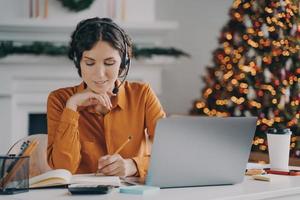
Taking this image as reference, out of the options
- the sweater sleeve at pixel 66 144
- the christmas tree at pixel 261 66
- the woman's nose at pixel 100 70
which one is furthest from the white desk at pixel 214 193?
the christmas tree at pixel 261 66

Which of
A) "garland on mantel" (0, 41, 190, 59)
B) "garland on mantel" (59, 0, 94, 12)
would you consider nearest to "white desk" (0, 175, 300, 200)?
"garland on mantel" (0, 41, 190, 59)

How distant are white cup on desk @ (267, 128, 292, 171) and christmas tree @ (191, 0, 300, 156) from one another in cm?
193

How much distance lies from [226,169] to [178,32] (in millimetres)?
3506

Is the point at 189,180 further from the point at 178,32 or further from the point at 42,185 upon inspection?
the point at 178,32

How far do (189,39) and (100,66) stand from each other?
3.28 meters

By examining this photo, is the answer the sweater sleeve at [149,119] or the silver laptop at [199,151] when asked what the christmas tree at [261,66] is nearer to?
the sweater sleeve at [149,119]

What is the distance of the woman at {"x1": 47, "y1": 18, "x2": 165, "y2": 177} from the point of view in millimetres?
1825

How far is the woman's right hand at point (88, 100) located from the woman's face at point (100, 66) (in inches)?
0.8

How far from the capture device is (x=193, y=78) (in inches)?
201

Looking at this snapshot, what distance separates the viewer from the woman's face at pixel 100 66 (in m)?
1.83

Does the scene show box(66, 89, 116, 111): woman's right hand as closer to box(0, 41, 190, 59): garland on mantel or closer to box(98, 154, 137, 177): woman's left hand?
box(98, 154, 137, 177): woman's left hand

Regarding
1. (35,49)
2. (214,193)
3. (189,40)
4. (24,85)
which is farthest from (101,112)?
(189,40)

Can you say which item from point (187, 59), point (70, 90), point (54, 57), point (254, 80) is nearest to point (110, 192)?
point (70, 90)

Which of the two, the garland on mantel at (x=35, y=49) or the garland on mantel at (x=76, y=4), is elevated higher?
the garland on mantel at (x=76, y=4)
